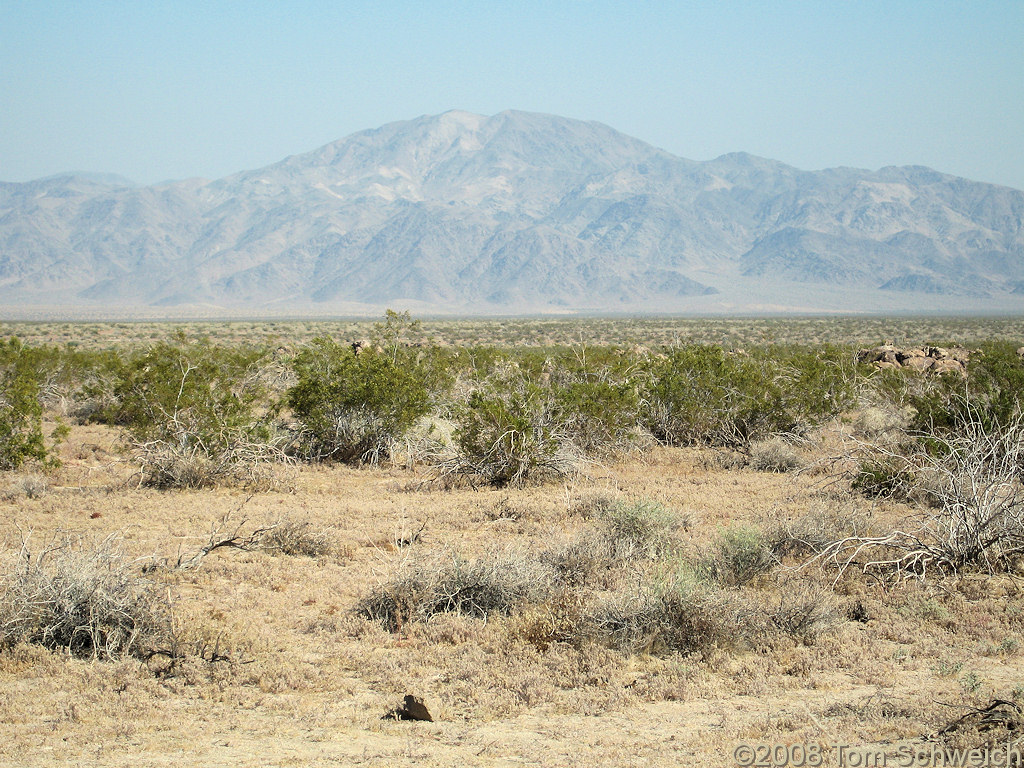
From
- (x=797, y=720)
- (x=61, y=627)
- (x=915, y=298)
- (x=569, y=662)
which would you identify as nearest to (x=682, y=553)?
(x=569, y=662)

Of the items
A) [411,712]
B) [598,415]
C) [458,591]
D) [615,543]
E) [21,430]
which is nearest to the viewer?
[411,712]

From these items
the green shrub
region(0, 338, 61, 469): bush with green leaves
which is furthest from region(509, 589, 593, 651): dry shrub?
region(0, 338, 61, 469): bush with green leaves

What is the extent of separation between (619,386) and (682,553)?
22.2 ft

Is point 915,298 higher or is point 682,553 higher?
point 915,298

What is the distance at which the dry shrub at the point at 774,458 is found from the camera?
13727 mm

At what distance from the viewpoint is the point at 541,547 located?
8.82 m

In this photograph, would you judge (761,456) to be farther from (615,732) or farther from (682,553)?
(615,732)

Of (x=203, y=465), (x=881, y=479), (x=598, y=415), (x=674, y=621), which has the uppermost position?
(x=598, y=415)

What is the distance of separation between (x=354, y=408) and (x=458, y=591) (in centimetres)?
780

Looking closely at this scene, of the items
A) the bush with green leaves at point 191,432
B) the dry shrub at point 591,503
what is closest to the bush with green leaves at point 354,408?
the bush with green leaves at point 191,432

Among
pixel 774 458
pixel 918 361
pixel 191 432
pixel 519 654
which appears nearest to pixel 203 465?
pixel 191 432

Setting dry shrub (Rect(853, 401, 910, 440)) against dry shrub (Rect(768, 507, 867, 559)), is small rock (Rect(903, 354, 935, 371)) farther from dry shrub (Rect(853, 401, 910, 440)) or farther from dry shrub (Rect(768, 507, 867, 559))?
dry shrub (Rect(768, 507, 867, 559))

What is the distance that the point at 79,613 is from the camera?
618cm

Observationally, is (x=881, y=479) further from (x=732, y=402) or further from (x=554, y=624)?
(x=554, y=624)
